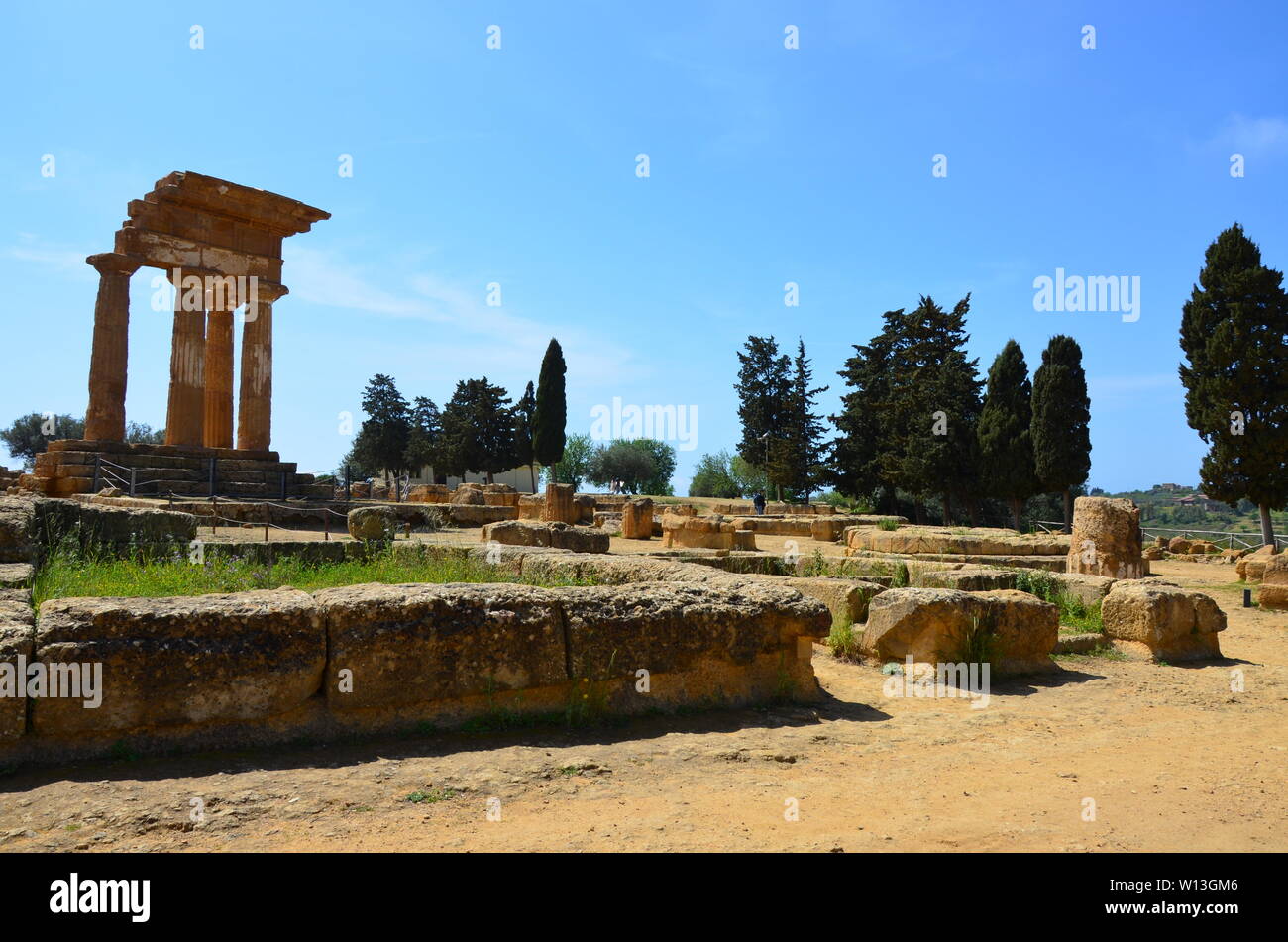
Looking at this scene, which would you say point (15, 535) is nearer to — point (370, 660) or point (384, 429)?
point (370, 660)

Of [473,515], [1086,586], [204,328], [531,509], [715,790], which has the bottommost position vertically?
[715,790]

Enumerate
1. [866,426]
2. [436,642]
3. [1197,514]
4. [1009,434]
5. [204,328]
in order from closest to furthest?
1. [436,642]
2. [204,328]
3. [1009,434]
4. [866,426]
5. [1197,514]

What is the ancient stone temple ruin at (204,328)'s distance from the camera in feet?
66.0

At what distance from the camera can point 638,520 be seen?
72.1 ft

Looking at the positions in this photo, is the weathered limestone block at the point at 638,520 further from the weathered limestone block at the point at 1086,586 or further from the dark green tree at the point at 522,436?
the dark green tree at the point at 522,436

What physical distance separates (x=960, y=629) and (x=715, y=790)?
11.8 ft

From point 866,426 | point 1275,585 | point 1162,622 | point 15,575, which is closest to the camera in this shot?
point 15,575

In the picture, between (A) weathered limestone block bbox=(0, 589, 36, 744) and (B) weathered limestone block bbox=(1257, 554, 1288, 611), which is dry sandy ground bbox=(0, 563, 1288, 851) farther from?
(B) weathered limestone block bbox=(1257, 554, 1288, 611)

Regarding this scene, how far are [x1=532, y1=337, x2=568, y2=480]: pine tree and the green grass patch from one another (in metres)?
39.7

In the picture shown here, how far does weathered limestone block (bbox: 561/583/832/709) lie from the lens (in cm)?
455

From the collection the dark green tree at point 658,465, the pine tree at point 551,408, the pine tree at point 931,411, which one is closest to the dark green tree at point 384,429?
the pine tree at point 551,408

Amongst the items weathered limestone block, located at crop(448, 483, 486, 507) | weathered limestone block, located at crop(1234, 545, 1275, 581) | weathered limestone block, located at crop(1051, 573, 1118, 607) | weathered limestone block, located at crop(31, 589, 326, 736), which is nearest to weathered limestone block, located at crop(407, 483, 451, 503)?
weathered limestone block, located at crop(448, 483, 486, 507)

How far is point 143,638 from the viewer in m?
3.57

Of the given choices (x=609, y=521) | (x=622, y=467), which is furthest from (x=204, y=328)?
(x=622, y=467)
